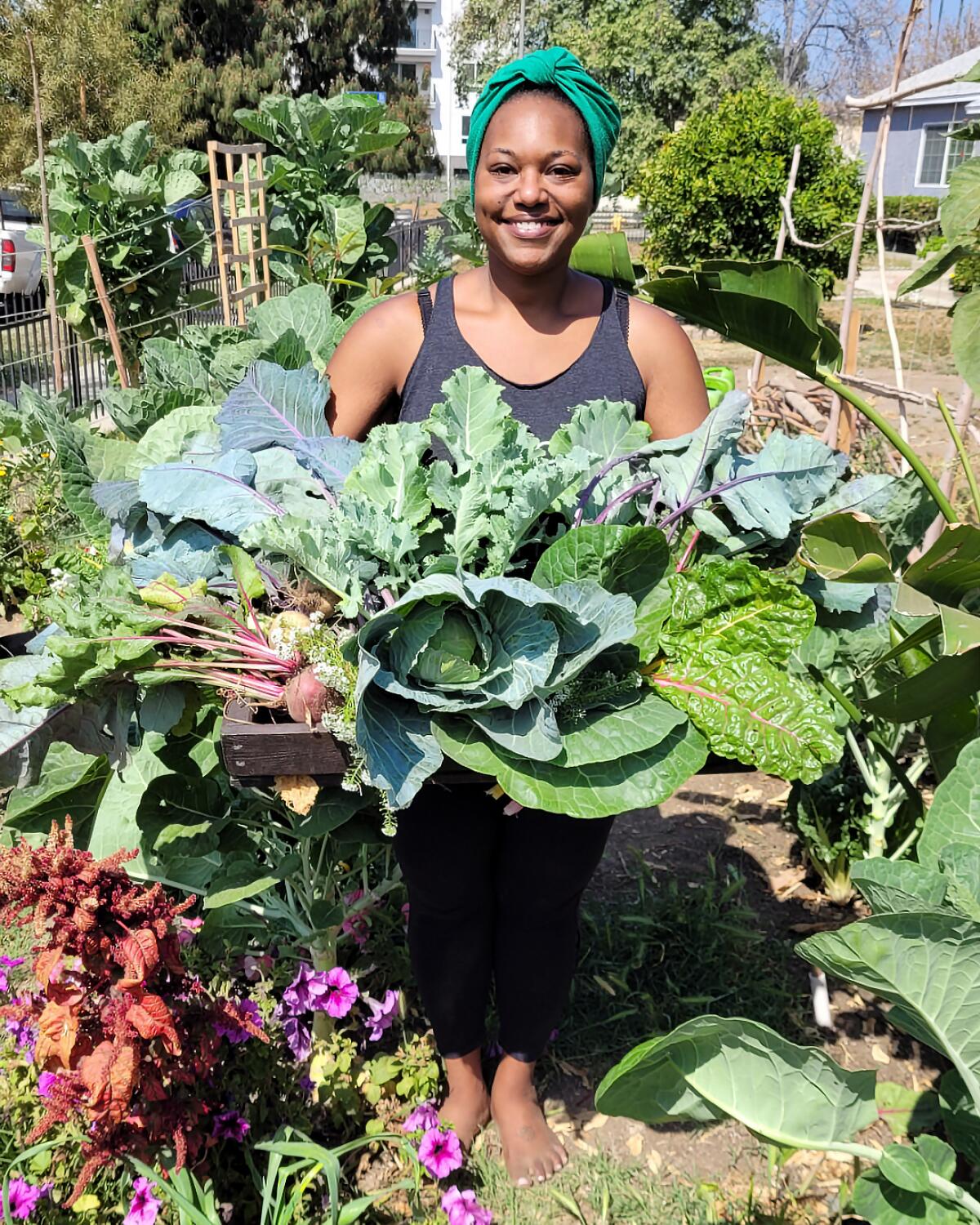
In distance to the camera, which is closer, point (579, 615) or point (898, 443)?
point (579, 615)

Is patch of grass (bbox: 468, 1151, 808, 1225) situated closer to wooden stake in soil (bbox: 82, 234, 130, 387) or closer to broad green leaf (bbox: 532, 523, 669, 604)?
broad green leaf (bbox: 532, 523, 669, 604)

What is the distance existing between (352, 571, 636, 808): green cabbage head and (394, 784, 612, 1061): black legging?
0.34m

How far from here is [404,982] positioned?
225cm

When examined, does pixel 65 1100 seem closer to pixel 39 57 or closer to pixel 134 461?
pixel 134 461

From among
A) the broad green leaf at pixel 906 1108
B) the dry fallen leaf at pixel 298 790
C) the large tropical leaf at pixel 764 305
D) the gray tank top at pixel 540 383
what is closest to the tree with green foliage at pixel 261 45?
the gray tank top at pixel 540 383

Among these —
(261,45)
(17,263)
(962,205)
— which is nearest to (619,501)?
(962,205)

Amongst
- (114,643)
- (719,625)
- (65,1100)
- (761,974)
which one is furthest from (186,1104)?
(761,974)

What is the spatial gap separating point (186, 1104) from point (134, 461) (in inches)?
40.3

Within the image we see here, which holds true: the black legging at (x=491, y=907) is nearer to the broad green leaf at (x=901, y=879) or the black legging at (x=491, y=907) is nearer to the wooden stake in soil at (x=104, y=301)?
the broad green leaf at (x=901, y=879)

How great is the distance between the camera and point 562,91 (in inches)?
62.7

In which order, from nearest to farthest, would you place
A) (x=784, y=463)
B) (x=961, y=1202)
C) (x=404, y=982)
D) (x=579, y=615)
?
1. (x=579, y=615)
2. (x=961, y=1202)
3. (x=784, y=463)
4. (x=404, y=982)

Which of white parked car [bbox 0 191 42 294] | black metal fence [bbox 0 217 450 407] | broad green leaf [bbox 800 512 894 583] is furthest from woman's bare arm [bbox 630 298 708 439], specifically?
white parked car [bbox 0 191 42 294]

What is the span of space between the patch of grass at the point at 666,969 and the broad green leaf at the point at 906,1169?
91cm

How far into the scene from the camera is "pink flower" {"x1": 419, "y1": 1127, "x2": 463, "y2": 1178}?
173 cm
